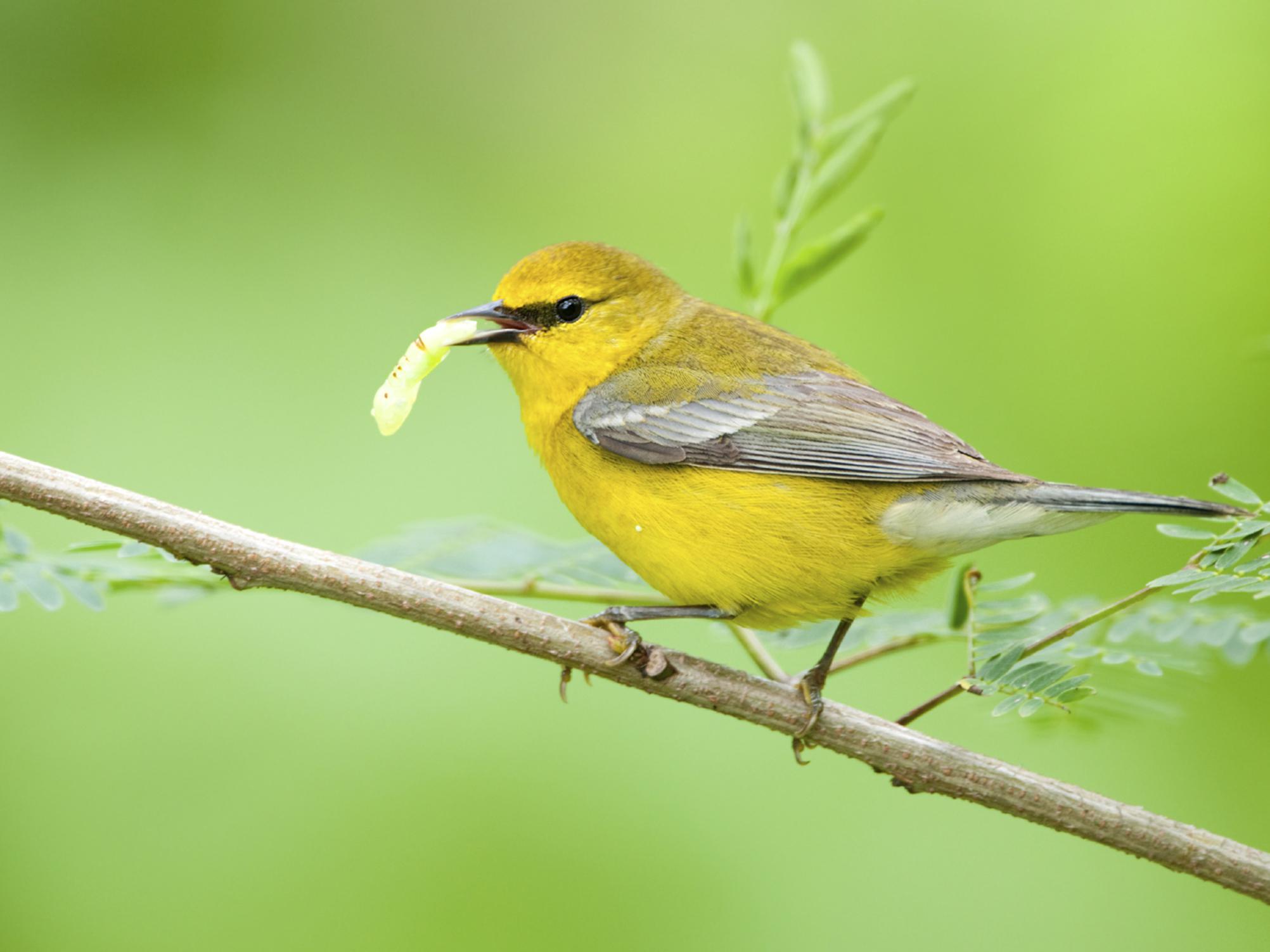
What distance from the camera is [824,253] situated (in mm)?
3746

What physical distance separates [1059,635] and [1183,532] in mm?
344

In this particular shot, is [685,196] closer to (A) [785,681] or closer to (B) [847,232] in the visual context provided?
Answer: (B) [847,232]

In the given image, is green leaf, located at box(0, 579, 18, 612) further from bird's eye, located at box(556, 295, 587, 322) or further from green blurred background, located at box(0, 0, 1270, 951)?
green blurred background, located at box(0, 0, 1270, 951)

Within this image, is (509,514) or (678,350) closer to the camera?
(678,350)

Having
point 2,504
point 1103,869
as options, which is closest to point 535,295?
point 2,504

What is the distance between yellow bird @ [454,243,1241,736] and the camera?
358 centimetres

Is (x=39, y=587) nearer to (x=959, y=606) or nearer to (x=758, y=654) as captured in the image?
(x=758, y=654)

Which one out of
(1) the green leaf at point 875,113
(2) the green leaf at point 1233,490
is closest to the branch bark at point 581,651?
(2) the green leaf at point 1233,490

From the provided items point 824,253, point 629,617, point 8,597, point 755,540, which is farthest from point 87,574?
point 824,253

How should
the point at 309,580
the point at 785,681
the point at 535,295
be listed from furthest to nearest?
the point at 535,295, the point at 785,681, the point at 309,580

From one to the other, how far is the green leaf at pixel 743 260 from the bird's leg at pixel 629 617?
1.00 meters

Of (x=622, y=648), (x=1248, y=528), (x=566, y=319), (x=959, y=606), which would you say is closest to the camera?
(x=1248, y=528)

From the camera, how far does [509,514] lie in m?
5.79

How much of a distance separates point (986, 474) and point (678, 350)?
4.23 feet
